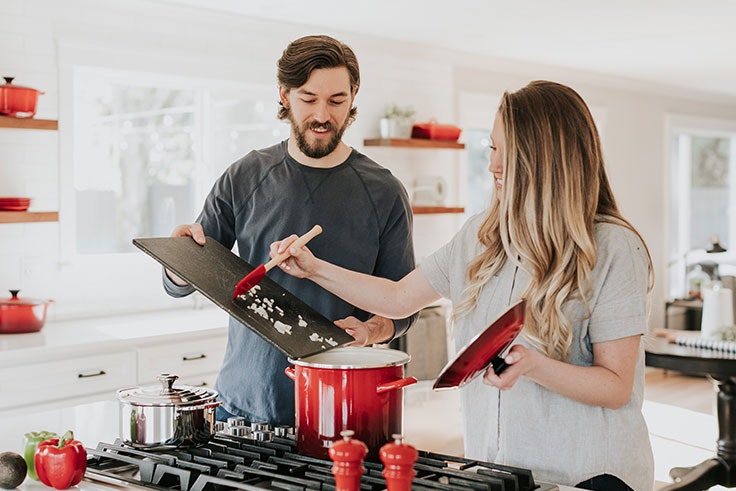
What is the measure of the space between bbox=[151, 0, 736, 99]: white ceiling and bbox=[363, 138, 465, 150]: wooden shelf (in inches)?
25.7

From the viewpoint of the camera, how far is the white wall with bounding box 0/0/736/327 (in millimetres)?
4145

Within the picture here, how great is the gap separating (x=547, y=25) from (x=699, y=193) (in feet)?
16.1

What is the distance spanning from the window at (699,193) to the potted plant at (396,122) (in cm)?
408

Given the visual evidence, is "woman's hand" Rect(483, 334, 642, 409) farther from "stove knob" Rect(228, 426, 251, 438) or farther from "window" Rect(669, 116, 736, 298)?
"window" Rect(669, 116, 736, 298)

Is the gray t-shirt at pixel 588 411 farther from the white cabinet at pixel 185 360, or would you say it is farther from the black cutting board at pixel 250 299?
the white cabinet at pixel 185 360

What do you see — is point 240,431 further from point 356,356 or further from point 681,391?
point 681,391

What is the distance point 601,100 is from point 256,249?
624 cm

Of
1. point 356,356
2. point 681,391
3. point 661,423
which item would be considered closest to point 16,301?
point 356,356

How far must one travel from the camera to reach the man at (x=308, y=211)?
213 cm

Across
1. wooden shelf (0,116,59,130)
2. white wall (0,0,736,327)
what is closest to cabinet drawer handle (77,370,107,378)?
white wall (0,0,736,327)

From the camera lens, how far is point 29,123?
3908mm

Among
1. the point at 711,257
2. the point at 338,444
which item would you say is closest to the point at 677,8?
the point at 338,444

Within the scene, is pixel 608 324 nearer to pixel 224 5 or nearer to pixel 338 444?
pixel 338 444

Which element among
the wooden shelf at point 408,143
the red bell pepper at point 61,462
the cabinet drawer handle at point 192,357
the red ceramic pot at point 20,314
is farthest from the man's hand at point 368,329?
the wooden shelf at point 408,143
